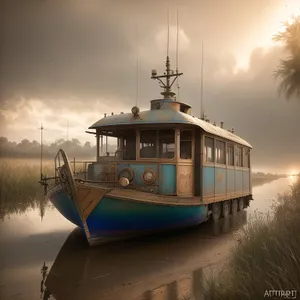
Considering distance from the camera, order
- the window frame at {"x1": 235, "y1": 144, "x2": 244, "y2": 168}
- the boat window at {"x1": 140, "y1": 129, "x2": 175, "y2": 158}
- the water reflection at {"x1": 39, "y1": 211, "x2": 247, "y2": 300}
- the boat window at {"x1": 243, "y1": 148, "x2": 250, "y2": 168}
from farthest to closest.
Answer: the boat window at {"x1": 243, "y1": 148, "x2": 250, "y2": 168}
the window frame at {"x1": 235, "y1": 144, "x2": 244, "y2": 168}
the boat window at {"x1": 140, "y1": 129, "x2": 175, "y2": 158}
the water reflection at {"x1": 39, "y1": 211, "x2": 247, "y2": 300}

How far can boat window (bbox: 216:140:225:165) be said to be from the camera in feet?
33.5

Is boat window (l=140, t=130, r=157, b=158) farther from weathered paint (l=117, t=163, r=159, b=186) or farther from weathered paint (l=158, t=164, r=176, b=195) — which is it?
weathered paint (l=158, t=164, r=176, b=195)

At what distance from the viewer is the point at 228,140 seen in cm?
1128

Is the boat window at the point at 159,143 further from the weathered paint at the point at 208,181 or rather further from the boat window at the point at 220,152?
the boat window at the point at 220,152

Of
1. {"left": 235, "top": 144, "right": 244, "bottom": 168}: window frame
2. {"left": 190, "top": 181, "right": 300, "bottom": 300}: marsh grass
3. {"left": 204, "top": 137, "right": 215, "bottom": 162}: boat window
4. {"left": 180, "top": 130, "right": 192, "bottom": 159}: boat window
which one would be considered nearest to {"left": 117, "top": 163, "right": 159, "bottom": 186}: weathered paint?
{"left": 180, "top": 130, "right": 192, "bottom": 159}: boat window

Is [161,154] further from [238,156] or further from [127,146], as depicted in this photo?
[238,156]

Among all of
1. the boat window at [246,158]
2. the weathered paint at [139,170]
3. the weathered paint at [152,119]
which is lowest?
the weathered paint at [139,170]

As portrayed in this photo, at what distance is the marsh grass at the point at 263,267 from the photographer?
356cm

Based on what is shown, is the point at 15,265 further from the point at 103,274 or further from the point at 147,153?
the point at 147,153

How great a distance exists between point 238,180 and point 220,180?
2.47 m

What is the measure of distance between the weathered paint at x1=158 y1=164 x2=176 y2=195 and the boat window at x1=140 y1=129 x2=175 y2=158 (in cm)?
40

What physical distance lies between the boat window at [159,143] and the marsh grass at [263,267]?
3643 millimetres

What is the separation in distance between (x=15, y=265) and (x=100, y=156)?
3829 millimetres

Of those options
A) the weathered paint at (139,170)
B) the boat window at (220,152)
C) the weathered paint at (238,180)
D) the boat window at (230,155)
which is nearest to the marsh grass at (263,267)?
the weathered paint at (139,170)
